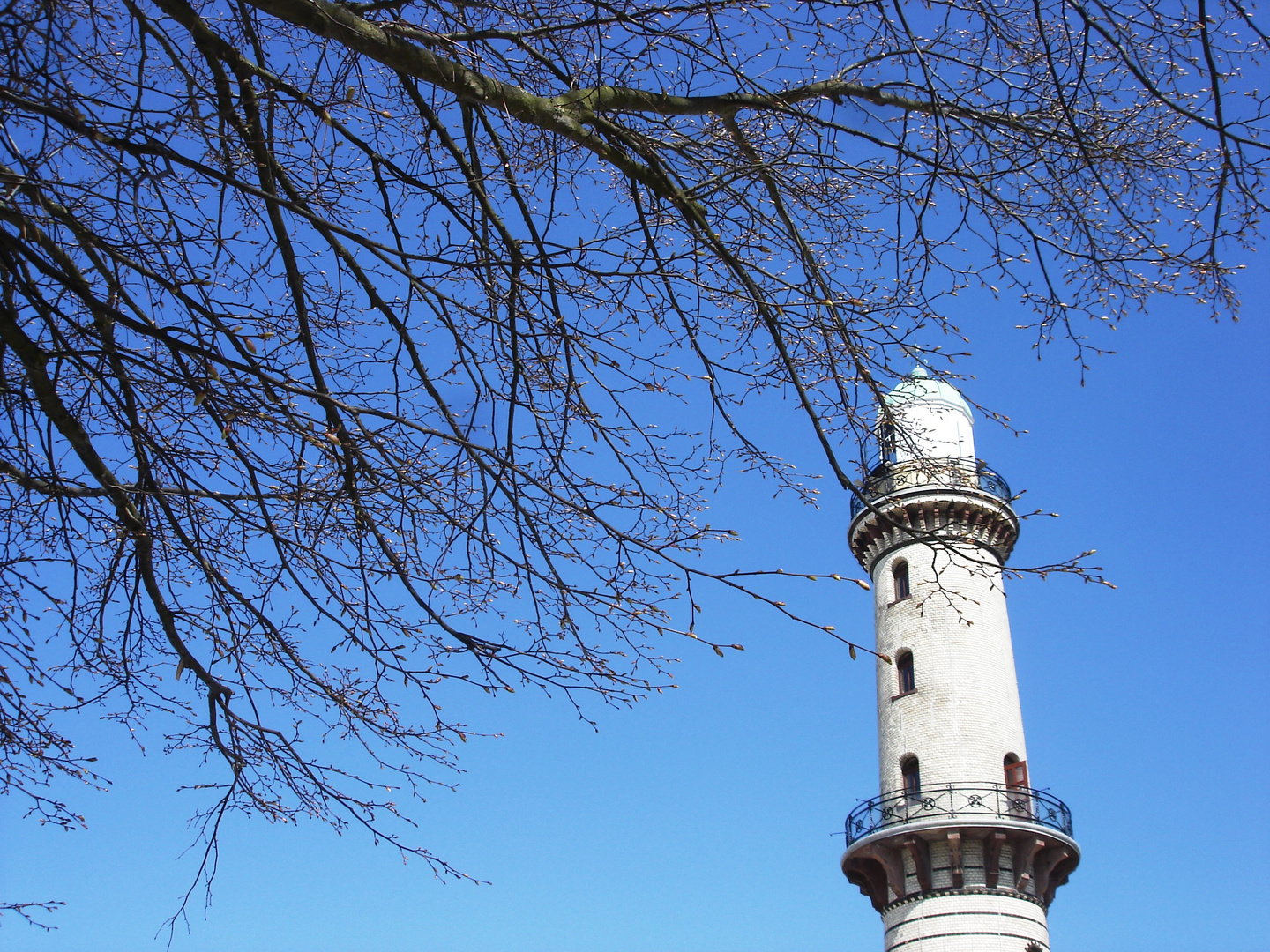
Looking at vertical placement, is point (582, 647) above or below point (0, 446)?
below

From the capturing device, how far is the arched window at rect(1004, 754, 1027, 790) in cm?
2178

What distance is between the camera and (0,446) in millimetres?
5258

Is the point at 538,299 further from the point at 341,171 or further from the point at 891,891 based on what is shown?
the point at 891,891

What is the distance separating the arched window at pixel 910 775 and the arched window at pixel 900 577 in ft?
11.4

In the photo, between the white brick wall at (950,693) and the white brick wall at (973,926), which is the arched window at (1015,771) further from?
the white brick wall at (973,926)

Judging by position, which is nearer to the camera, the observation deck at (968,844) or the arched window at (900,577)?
the observation deck at (968,844)

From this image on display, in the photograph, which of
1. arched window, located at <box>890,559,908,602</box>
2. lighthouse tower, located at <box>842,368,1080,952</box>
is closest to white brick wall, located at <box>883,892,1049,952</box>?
lighthouse tower, located at <box>842,368,1080,952</box>

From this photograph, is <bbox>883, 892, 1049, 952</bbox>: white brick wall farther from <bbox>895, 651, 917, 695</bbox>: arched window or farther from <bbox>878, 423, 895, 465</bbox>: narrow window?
<bbox>878, 423, 895, 465</bbox>: narrow window

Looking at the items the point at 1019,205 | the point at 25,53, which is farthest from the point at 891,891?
the point at 25,53

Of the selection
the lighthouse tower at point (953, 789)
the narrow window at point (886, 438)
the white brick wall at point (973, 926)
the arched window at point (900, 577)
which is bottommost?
the narrow window at point (886, 438)

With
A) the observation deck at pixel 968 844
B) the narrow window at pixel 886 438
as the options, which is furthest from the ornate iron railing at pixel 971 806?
the narrow window at pixel 886 438

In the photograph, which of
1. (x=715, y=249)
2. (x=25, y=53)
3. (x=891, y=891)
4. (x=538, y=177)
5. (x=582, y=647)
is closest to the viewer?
(x=25, y=53)

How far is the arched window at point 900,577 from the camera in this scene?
24.6 m

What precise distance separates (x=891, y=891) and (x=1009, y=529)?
26.1 ft
